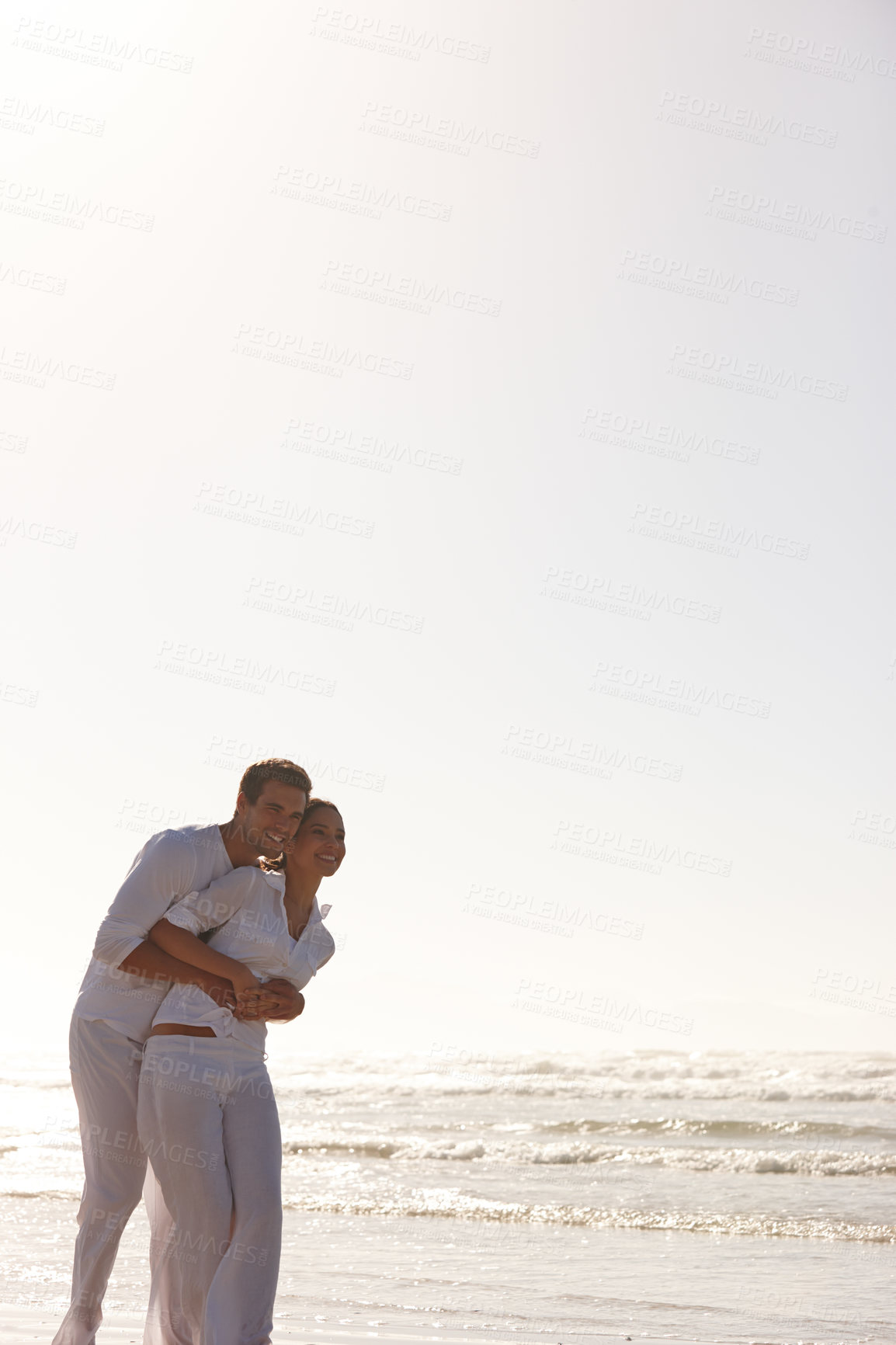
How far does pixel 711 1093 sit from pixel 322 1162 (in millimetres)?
9191

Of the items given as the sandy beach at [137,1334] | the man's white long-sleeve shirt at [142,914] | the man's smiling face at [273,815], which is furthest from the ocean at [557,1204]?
the man's smiling face at [273,815]

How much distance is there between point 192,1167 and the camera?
10.9ft

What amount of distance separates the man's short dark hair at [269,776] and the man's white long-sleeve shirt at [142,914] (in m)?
0.18

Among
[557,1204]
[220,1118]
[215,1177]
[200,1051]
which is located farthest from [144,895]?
[557,1204]

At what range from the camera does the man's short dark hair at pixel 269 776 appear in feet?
11.6

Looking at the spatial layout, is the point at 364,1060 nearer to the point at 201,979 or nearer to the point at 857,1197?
the point at 857,1197

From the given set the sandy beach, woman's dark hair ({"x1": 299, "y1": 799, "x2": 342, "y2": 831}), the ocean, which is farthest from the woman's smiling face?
the ocean

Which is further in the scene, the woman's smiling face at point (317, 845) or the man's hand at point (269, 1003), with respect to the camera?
the woman's smiling face at point (317, 845)

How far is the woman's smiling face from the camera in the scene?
3629mm

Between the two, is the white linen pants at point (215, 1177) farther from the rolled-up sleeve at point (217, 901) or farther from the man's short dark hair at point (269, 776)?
the man's short dark hair at point (269, 776)

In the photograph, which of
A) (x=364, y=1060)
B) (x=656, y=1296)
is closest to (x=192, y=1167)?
(x=656, y=1296)

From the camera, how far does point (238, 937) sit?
3473mm

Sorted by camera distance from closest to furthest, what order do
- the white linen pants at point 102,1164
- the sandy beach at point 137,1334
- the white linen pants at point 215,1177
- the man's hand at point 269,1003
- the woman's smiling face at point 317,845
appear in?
1. the white linen pants at point 215,1177
2. the man's hand at point 269,1003
3. the white linen pants at point 102,1164
4. the woman's smiling face at point 317,845
5. the sandy beach at point 137,1334

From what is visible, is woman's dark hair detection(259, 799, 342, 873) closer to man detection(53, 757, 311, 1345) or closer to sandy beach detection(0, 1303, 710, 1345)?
man detection(53, 757, 311, 1345)
